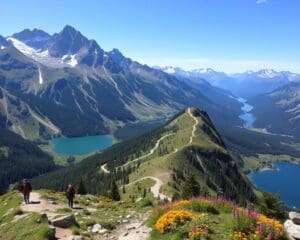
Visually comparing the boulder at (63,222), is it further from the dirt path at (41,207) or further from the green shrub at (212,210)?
the green shrub at (212,210)

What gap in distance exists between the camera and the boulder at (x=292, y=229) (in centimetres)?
2233

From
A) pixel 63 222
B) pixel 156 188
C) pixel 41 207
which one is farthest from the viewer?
pixel 156 188

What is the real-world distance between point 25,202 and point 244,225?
33096mm

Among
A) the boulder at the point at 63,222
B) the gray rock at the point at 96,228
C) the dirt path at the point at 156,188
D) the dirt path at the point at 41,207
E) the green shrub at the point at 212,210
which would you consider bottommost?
the dirt path at the point at 156,188

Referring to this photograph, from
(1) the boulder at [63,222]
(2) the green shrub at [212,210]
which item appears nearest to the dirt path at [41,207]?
(1) the boulder at [63,222]

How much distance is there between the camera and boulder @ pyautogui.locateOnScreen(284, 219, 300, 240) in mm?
22328

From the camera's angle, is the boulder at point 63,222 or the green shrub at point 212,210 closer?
the green shrub at point 212,210

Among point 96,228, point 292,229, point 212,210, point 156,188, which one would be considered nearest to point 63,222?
point 96,228

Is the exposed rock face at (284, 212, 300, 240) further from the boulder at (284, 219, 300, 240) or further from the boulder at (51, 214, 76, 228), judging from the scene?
the boulder at (51, 214, 76, 228)

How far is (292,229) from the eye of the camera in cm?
2286

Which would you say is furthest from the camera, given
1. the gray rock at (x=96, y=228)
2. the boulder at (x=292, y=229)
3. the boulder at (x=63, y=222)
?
the boulder at (x=63, y=222)

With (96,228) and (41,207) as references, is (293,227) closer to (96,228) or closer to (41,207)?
(96,228)

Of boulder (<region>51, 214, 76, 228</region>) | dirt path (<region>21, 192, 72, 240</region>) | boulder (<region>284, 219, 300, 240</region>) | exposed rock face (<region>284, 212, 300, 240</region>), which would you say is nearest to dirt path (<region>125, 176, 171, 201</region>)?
dirt path (<region>21, 192, 72, 240</region>)

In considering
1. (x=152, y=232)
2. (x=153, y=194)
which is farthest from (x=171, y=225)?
(x=153, y=194)
